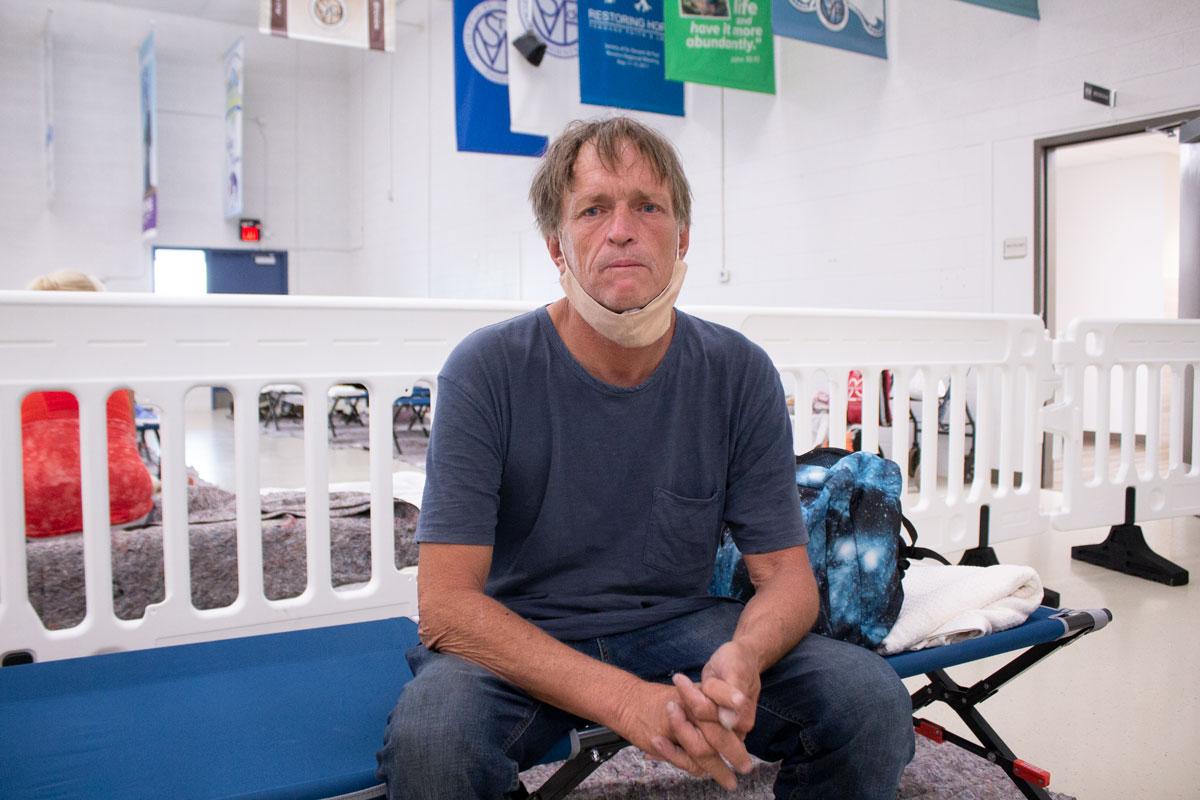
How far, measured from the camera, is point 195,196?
1398 centimetres

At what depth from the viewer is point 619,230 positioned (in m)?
1.51

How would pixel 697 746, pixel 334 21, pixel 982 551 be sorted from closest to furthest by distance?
pixel 697 746
pixel 982 551
pixel 334 21

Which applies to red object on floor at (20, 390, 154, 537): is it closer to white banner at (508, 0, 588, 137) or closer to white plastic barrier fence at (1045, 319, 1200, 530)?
white plastic barrier fence at (1045, 319, 1200, 530)

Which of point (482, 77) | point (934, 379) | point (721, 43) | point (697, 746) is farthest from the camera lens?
point (482, 77)

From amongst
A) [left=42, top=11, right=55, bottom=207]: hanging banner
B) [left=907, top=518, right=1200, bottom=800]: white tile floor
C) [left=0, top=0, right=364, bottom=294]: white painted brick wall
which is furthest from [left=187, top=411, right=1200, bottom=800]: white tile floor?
[left=42, top=11, right=55, bottom=207]: hanging banner

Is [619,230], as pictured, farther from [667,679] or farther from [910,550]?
[910,550]

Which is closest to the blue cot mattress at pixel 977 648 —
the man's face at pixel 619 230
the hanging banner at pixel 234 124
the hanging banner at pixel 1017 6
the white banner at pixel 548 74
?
the man's face at pixel 619 230

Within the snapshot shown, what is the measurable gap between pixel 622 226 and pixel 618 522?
1.64 feet

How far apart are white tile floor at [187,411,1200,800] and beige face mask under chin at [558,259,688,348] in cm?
146

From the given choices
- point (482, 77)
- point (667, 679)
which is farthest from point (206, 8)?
point (667, 679)

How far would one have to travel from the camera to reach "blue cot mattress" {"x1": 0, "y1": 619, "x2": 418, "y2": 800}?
4.09ft

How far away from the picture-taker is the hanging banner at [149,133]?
1200 centimetres

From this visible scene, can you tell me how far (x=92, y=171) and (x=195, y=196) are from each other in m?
1.41

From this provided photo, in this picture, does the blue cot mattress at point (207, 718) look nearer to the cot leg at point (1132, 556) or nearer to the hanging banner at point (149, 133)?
the cot leg at point (1132, 556)
